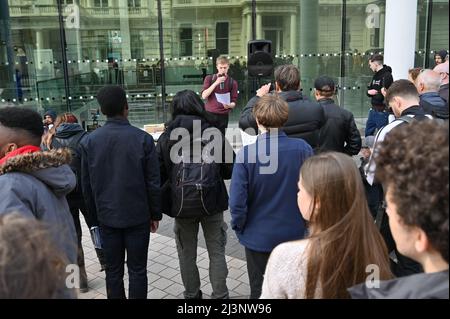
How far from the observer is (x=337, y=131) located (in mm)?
4535

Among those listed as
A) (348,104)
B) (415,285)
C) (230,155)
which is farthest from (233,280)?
(348,104)

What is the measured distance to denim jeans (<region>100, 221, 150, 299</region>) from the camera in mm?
3646

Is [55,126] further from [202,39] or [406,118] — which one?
[202,39]

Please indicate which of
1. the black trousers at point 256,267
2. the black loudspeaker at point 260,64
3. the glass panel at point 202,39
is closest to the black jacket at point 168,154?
the black trousers at point 256,267

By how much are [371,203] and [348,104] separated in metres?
8.65

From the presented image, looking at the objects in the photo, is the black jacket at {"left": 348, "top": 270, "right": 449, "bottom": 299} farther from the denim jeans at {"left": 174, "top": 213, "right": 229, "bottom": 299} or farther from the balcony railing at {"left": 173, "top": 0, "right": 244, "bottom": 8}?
the balcony railing at {"left": 173, "top": 0, "right": 244, "bottom": 8}

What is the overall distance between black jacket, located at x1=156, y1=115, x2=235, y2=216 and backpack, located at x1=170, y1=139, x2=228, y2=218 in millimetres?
80

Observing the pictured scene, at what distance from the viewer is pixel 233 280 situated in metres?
4.52

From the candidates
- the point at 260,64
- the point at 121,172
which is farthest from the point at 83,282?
the point at 260,64

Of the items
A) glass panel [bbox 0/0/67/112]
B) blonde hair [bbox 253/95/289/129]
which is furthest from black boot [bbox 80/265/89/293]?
glass panel [bbox 0/0/67/112]

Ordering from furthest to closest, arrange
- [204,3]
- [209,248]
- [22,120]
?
1. [204,3]
2. [209,248]
3. [22,120]

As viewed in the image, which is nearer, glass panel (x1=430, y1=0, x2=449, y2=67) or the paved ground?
the paved ground

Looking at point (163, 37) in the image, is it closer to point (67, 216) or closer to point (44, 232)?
point (67, 216)

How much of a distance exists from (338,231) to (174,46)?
1107cm
